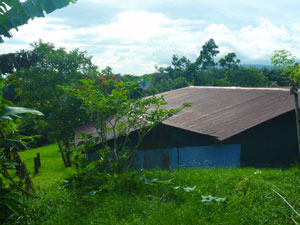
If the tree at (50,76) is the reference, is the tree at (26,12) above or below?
above

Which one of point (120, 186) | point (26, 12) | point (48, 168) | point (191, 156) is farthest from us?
point (48, 168)

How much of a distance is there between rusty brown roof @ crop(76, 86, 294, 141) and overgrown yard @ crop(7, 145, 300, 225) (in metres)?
4.50

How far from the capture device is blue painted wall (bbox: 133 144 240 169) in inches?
427

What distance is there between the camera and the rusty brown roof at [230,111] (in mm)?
10711

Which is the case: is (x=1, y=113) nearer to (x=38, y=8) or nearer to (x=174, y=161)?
(x=38, y=8)

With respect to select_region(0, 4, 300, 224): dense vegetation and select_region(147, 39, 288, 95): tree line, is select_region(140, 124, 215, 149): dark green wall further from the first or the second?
select_region(147, 39, 288, 95): tree line

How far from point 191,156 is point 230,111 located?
9.76 feet

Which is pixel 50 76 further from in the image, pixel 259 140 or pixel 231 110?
pixel 259 140

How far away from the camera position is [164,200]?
5012 millimetres

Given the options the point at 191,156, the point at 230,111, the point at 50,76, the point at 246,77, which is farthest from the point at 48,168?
the point at 246,77

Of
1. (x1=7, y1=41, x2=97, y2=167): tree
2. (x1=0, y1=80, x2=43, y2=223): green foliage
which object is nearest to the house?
(x1=7, y1=41, x2=97, y2=167): tree

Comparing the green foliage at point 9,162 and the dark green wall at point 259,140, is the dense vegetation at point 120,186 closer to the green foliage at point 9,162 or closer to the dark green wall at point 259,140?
the green foliage at point 9,162

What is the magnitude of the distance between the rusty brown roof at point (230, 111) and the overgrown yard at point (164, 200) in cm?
450

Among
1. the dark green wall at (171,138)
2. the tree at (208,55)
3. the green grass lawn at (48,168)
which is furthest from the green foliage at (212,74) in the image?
the dark green wall at (171,138)
